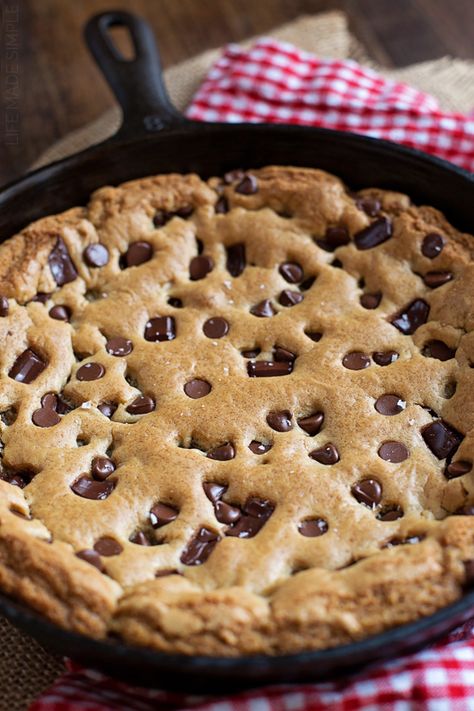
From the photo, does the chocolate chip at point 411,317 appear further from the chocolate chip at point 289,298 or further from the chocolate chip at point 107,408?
the chocolate chip at point 107,408

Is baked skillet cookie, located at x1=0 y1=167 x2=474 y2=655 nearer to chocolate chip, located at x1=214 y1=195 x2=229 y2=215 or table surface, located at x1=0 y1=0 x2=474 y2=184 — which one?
chocolate chip, located at x1=214 y1=195 x2=229 y2=215

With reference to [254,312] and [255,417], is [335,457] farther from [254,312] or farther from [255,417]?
[254,312]

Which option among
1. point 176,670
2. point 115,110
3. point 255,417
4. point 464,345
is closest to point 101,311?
point 255,417

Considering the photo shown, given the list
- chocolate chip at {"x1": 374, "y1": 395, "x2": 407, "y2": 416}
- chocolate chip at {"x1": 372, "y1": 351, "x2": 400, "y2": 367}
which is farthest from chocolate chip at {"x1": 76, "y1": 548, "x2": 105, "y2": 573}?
chocolate chip at {"x1": 372, "y1": 351, "x2": 400, "y2": 367}

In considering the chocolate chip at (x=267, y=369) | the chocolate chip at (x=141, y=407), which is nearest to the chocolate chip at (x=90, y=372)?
the chocolate chip at (x=141, y=407)

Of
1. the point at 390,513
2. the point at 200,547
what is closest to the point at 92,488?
the point at 200,547

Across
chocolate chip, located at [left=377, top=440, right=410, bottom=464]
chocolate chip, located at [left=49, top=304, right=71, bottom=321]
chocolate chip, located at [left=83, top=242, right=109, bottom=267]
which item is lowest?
chocolate chip, located at [left=377, top=440, right=410, bottom=464]
